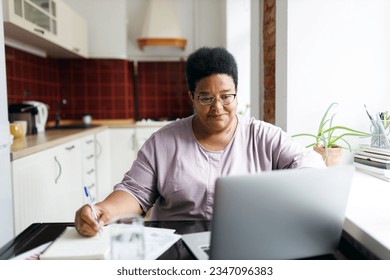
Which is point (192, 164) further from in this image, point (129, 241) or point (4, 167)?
point (4, 167)

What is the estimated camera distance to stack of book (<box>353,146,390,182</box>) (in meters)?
1.55

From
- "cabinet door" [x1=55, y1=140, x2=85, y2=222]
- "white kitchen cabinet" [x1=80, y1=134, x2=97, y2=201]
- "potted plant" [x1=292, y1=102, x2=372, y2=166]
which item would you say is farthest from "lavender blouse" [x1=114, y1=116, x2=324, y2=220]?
"white kitchen cabinet" [x1=80, y1=134, x2=97, y2=201]

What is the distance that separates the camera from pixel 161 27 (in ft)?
14.3

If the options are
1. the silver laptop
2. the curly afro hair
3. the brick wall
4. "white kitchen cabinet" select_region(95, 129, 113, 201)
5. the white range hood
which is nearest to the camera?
the silver laptop

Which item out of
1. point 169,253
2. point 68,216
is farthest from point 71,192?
point 169,253

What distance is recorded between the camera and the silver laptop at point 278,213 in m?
0.70

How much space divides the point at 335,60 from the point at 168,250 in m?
1.42

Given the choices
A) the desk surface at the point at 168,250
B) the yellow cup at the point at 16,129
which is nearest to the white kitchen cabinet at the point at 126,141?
the yellow cup at the point at 16,129

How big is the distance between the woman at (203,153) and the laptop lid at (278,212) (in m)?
0.51

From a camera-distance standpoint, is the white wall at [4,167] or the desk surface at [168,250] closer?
the desk surface at [168,250]

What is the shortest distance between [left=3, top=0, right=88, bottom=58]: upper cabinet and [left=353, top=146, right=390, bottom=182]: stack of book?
6.83ft

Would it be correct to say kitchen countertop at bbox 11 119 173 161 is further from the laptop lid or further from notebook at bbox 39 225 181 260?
the laptop lid

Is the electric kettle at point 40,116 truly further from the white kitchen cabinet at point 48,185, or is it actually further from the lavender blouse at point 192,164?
the lavender blouse at point 192,164
